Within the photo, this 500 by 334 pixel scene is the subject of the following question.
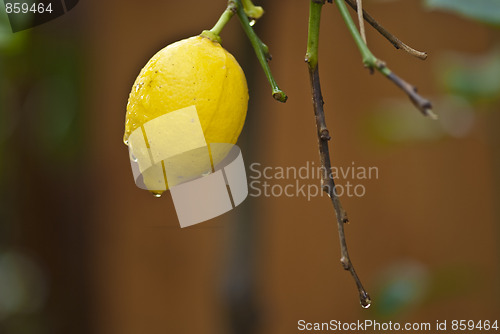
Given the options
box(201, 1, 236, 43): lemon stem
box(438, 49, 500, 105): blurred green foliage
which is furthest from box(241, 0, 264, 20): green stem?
box(438, 49, 500, 105): blurred green foliage

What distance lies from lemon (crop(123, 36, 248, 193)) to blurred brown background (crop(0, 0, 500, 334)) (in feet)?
3.28

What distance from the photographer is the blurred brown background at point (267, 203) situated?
1730mm

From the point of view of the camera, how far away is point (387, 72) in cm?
35

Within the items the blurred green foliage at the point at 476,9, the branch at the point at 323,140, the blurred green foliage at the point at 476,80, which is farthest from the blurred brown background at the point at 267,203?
the branch at the point at 323,140

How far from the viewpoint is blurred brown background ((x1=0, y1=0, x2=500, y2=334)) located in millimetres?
1730

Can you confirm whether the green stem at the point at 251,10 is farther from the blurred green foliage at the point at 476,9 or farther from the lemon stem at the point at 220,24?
the blurred green foliage at the point at 476,9

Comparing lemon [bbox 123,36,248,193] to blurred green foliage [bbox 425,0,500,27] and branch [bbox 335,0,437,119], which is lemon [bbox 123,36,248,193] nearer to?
branch [bbox 335,0,437,119]

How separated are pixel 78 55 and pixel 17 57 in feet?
0.57

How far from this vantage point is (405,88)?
32 cm

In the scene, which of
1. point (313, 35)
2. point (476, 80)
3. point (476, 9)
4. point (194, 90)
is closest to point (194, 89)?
point (194, 90)

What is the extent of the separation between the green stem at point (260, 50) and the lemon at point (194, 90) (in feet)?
0.12

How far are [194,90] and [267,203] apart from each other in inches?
45.3

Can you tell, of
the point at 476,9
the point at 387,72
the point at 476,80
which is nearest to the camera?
the point at 387,72

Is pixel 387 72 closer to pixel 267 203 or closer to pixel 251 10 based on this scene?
pixel 251 10
